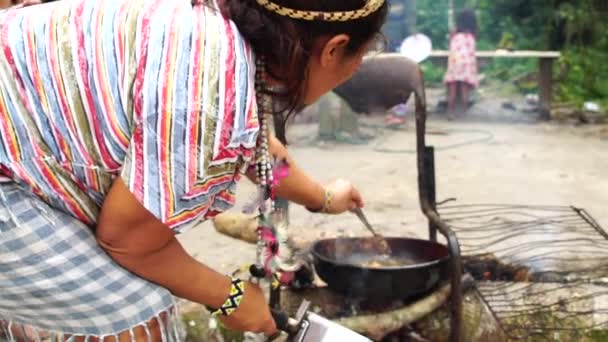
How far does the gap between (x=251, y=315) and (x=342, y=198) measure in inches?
26.3

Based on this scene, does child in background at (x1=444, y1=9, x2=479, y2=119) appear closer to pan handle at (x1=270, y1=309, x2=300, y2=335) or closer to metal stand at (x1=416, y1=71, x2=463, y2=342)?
metal stand at (x1=416, y1=71, x2=463, y2=342)

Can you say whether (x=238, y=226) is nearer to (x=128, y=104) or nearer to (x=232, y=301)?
(x=232, y=301)

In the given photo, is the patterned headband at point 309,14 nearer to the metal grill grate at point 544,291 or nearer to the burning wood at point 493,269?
the metal grill grate at point 544,291

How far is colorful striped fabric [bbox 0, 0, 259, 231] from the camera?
3.53 feet

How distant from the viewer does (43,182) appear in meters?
1.18

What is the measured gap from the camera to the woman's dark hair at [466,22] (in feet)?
28.7

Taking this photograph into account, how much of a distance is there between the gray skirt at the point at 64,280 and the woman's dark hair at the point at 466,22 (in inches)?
314

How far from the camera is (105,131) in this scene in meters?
1.13

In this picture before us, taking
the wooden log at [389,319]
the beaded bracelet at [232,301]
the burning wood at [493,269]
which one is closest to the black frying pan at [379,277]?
the wooden log at [389,319]

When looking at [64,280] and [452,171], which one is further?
[452,171]

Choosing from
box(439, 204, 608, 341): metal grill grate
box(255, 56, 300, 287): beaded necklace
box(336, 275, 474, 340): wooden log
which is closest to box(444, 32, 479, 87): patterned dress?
box(439, 204, 608, 341): metal grill grate

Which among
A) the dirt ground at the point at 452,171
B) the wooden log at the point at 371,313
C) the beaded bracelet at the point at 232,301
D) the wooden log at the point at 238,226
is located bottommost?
the dirt ground at the point at 452,171

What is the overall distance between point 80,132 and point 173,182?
0.58 ft

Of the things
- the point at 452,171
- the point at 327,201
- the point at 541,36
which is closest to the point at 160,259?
the point at 327,201
